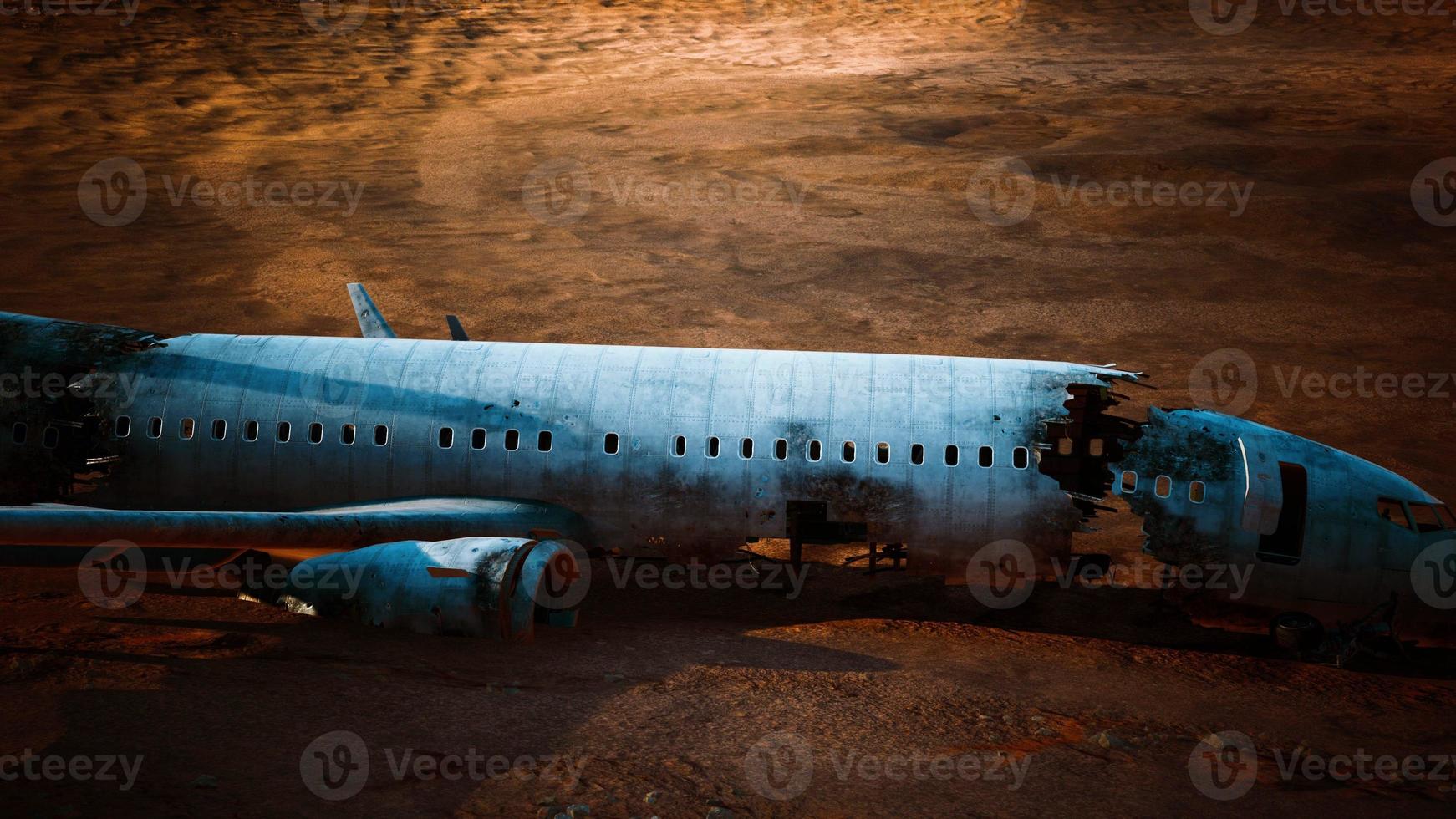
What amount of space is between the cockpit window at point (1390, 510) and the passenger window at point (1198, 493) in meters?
3.15

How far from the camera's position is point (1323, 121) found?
61.5 metres

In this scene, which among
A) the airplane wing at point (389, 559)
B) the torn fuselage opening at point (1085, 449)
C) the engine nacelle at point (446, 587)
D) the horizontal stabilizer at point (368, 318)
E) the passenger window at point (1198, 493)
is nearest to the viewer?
the airplane wing at point (389, 559)

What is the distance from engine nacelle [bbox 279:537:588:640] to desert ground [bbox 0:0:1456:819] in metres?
0.46

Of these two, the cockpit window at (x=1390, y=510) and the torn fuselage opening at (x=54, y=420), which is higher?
the torn fuselage opening at (x=54, y=420)

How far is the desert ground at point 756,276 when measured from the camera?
16547 millimetres

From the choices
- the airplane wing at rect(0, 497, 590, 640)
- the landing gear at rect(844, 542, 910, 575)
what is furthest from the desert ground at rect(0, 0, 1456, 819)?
the landing gear at rect(844, 542, 910, 575)

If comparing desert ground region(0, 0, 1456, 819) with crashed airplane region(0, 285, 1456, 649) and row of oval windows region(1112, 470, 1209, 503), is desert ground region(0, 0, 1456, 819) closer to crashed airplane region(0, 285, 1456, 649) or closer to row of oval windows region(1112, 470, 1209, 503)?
crashed airplane region(0, 285, 1456, 649)

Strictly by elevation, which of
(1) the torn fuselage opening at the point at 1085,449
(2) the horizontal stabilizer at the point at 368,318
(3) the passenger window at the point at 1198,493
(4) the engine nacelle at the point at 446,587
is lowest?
(4) the engine nacelle at the point at 446,587

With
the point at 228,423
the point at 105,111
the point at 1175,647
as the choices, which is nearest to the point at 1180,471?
the point at 1175,647

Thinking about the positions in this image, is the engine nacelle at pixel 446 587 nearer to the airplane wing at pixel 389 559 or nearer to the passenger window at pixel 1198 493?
the airplane wing at pixel 389 559

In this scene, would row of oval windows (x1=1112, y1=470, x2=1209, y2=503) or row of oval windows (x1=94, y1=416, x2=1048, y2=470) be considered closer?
row of oval windows (x1=1112, y1=470, x2=1209, y2=503)

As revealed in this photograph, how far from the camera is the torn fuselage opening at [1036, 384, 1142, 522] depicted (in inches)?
854

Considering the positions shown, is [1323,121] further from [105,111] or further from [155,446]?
[105,111]

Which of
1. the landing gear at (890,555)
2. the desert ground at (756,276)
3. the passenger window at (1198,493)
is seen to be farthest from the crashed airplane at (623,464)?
the desert ground at (756,276)
